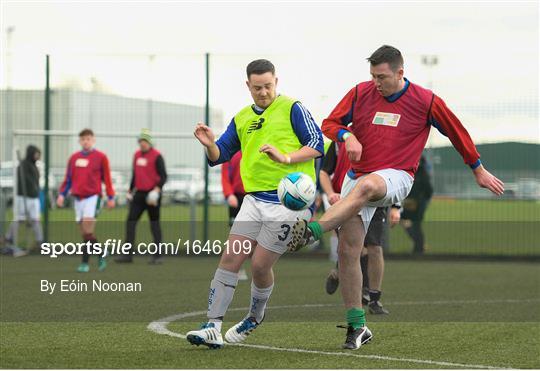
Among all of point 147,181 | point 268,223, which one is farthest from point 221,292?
point 147,181

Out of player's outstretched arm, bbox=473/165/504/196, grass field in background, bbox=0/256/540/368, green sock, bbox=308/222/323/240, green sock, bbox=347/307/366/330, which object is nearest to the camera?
green sock, bbox=308/222/323/240

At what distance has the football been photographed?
7.73 meters

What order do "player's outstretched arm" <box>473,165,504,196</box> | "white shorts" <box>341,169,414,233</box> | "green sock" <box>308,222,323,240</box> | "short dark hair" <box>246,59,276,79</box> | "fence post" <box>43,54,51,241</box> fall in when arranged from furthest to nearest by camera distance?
"fence post" <box>43,54,51,241</box>
"player's outstretched arm" <box>473,165,504,196</box>
"white shorts" <box>341,169,414,233</box>
"short dark hair" <box>246,59,276,79</box>
"green sock" <box>308,222,323,240</box>

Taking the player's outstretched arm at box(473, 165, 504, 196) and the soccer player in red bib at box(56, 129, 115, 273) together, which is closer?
the player's outstretched arm at box(473, 165, 504, 196)

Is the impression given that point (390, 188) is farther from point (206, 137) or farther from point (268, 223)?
point (206, 137)

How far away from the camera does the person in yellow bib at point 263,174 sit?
8.04 meters

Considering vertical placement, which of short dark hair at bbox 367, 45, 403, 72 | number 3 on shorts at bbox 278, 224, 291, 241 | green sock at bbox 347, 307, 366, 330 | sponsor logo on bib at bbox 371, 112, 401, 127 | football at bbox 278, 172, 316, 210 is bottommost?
green sock at bbox 347, 307, 366, 330

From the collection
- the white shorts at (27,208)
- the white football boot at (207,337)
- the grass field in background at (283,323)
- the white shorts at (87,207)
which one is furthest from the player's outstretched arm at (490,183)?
the white shorts at (27,208)

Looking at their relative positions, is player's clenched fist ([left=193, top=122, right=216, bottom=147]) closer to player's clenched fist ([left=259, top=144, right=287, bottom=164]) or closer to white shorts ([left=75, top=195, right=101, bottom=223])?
player's clenched fist ([left=259, top=144, right=287, bottom=164])

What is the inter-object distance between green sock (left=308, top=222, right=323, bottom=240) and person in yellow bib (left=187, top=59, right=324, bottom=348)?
549 mm

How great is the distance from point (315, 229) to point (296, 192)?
1.40ft

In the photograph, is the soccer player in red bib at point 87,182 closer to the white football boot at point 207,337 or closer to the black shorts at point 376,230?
the black shorts at point 376,230

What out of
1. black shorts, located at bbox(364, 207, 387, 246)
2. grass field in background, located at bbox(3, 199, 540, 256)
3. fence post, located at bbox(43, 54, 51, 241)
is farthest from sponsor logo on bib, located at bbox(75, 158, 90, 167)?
black shorts, located at bbox(364, 207, 387, 246)

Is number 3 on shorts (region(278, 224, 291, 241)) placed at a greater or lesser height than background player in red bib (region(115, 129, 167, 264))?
greater
